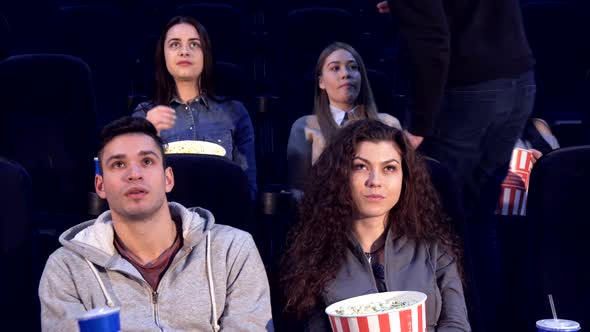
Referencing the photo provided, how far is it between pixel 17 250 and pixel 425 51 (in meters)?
0.96

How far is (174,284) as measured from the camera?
1.69 metres

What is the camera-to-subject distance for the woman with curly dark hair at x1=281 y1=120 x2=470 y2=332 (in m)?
1.67

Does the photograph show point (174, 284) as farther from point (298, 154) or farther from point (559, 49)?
point (559, 49)

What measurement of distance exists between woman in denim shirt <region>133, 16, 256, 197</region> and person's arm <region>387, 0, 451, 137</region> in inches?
31.6

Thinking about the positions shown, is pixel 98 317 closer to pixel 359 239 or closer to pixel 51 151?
pixel 359 239

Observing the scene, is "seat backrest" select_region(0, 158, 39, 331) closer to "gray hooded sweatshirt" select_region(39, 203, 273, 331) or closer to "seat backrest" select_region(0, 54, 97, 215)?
"gray hooded sweatshirt" select_region(39, 203, 273, 331)

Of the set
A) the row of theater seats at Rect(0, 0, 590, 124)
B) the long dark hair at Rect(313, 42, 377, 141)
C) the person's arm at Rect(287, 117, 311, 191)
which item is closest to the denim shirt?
the person's arm at Rect(287, 117, 311, 191)

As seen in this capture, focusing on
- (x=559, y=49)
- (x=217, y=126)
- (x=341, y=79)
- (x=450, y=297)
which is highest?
(x=559, y=49)

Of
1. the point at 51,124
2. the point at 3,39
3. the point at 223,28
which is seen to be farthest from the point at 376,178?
the point at 3,39

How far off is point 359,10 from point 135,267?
2.93 meters

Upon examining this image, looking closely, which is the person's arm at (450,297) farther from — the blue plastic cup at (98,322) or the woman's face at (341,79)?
the woman's face at (341,79)

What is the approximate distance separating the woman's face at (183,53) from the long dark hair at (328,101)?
380 millimetres

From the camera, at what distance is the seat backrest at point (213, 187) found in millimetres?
1843

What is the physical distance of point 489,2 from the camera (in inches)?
80.0
